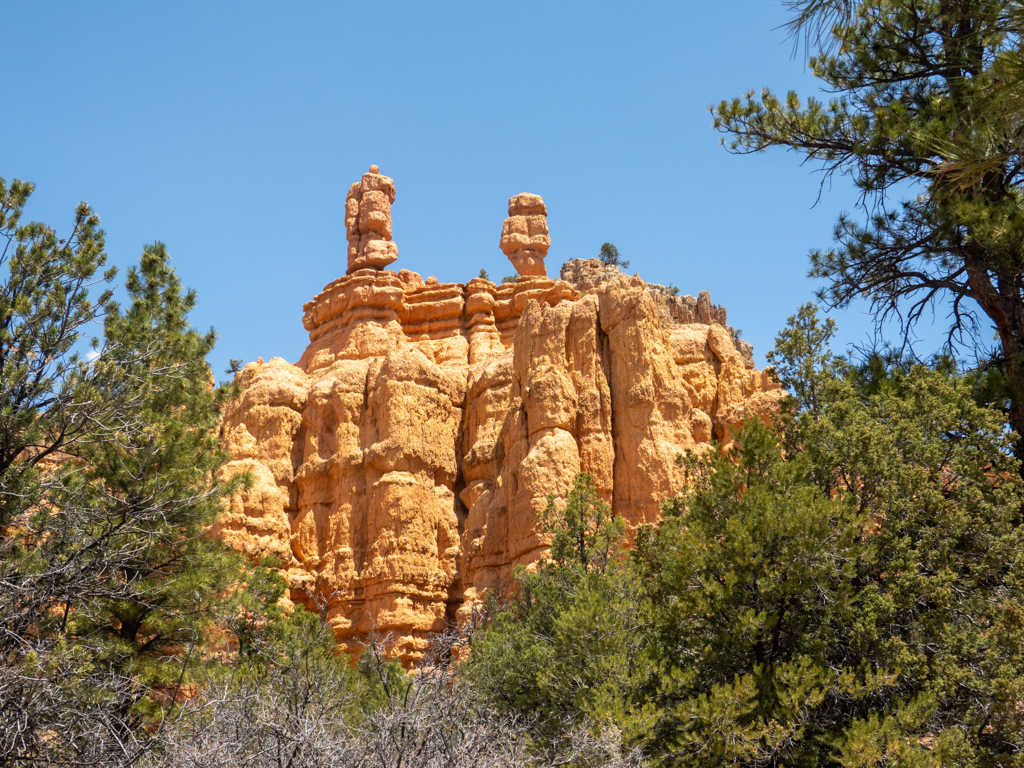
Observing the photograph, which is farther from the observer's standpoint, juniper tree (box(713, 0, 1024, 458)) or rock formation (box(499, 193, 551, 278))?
rock formation (box(499, 193, 551, 278))

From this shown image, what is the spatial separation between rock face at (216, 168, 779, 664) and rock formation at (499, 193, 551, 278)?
381 inches

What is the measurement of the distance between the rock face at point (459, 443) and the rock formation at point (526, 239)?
9.67 meters

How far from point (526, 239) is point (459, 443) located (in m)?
16.2

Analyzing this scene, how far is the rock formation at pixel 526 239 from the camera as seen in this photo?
49.5 metres

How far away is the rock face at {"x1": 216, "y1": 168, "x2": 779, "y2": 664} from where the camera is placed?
3075cm

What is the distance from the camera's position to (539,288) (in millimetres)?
42969

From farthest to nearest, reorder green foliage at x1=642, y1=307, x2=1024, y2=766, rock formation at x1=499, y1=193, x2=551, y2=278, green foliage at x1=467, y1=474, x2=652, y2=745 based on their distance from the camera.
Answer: rock formation at x1=499, y1=193, x2=551, y2=278, green foliage at x1=467, y1=474, x2=652, y2=745, green foliage at x1=642, y1=307, x2=1024, y2=766

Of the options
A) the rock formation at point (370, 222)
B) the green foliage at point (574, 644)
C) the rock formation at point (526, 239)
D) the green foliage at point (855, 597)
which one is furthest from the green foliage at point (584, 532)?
the rock formation at point (526, 239)

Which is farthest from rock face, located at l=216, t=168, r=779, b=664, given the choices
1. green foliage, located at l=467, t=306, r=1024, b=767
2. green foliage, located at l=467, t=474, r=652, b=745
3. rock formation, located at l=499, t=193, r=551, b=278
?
green foliage, located at l=467, t=306, r=1024, b=767

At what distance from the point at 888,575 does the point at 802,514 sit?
200cm

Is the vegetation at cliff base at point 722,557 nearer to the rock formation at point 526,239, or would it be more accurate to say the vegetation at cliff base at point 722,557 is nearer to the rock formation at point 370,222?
the rock formation at point 370,222

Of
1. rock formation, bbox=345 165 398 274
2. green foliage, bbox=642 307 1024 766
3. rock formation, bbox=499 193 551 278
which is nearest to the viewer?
green foliage, bbox=642 307 1024 766

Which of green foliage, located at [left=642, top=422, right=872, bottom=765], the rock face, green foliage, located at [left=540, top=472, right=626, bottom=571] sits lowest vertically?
green foliage, located at [left=642, top=422, right=872, bottom=765]

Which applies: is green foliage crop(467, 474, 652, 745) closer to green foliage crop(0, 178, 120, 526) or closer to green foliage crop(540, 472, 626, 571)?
green foliage crop(540, 472, 626, 571)
